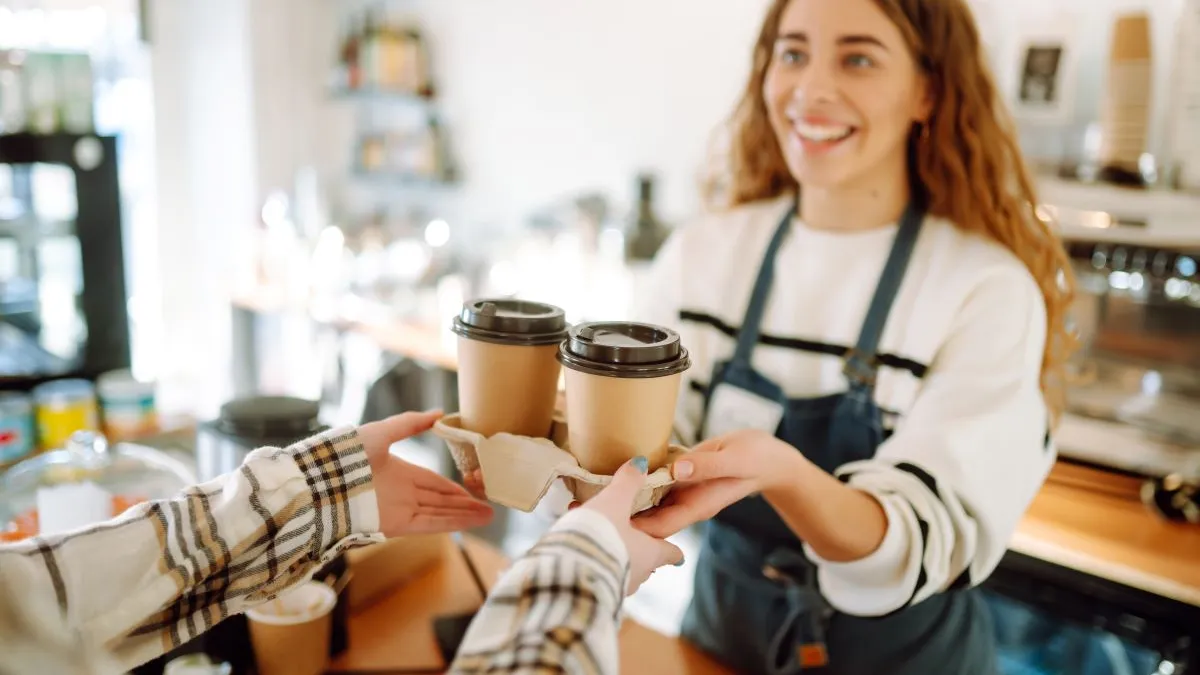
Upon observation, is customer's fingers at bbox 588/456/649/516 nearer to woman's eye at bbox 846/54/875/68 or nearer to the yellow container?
woman's eye at bbox 846/54/875/68

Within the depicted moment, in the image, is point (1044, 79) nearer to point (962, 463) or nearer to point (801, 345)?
point (801, 345)

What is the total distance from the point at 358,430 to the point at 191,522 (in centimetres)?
19

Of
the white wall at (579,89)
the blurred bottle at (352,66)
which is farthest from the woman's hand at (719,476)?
A: the blurred bottle at (352,66)

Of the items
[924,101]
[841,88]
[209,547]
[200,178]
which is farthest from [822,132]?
[200,178]

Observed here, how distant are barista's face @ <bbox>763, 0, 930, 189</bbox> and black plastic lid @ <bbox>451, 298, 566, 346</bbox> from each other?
0.56 metres

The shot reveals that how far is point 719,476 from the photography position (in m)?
0.90

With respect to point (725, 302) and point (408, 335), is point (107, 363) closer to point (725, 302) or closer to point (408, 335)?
point (408, 335)

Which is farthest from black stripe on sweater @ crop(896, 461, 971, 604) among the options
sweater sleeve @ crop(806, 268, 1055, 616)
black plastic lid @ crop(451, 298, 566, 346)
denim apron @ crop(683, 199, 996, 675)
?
black plastic lid @ crop(451, 298, 566, 346)

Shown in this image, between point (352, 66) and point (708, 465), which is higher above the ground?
point (352, 66)

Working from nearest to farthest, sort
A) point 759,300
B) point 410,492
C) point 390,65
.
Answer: point 410,492 < point 759,300 < point 390,65

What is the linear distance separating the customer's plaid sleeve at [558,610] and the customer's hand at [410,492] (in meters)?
0.30

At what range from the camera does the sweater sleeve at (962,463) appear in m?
1.06

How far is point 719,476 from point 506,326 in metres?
0.26

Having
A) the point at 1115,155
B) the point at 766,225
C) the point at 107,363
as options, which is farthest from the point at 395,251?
the point at 1115,155
